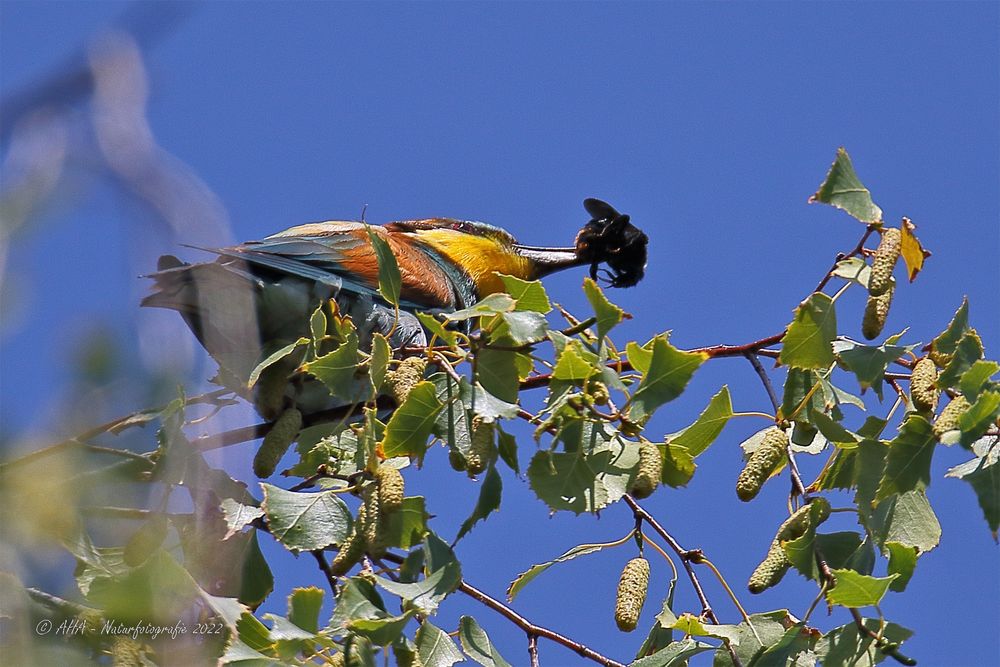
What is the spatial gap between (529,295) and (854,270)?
81 centimetres

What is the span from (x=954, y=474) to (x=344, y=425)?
147 centimetres

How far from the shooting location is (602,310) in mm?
2656

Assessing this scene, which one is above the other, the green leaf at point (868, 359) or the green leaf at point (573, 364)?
the green leaf at point (868, 359)

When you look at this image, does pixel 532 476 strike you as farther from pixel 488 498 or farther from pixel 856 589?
pixel 856 589

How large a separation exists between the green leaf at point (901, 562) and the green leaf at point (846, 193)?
0.79 metres

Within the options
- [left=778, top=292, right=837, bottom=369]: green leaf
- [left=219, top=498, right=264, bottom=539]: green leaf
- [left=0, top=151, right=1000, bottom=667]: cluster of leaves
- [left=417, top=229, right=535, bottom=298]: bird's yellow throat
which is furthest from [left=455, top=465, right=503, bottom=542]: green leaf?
[left=417, top=229, right=535, bottom=298]: bird's yellow throat

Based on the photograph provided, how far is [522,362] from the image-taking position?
277cm

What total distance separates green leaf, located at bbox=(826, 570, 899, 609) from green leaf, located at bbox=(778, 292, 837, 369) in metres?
0.55

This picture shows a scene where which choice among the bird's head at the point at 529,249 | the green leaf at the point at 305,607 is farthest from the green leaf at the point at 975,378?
the bird's head at the point at 529,249

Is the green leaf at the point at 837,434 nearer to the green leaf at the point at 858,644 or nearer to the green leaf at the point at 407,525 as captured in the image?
the green leaf at the point at 858,644

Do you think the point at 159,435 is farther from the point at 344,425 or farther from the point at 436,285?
the point at 436,285

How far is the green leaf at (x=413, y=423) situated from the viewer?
8.79 ft

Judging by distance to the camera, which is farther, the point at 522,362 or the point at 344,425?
the point at 344,425

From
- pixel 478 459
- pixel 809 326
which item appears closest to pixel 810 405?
pixel 809 326
